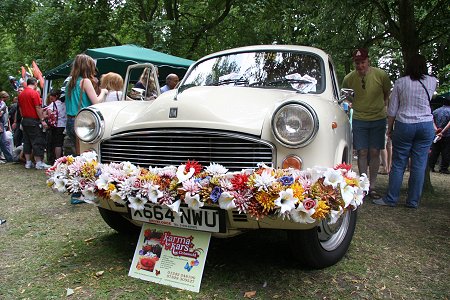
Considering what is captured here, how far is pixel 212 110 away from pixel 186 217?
71 centimetres

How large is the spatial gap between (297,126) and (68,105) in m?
3.35

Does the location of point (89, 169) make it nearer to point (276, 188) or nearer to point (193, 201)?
point (193, 201)

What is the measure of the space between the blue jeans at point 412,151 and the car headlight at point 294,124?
2.68m

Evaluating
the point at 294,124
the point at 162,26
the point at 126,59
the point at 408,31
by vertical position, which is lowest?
the point at 294,124

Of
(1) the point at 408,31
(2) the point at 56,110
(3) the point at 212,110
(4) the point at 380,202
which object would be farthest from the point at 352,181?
(2) the point at 56,110

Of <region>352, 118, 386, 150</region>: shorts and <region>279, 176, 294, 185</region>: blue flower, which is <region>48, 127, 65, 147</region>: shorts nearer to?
<region>352, 118, 386, 150</region>: shorts

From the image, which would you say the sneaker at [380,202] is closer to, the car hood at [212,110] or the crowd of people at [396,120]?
the crowd of people at [396,120]

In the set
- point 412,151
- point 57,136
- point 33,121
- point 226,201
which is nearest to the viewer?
point 226,201

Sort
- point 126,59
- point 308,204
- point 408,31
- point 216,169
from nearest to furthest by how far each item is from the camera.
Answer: point 308,204
point 216,169
point 408,31
point 126,59

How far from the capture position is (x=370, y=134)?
5191 millimetres

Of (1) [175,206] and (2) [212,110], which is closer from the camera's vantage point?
(1) [175,206]

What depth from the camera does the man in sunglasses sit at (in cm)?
505

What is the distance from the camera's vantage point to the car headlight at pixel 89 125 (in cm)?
299

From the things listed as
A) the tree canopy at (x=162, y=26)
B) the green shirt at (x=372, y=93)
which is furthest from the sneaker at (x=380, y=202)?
the tree canopy at (x=162, y=26)
